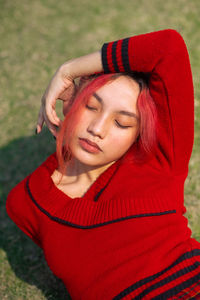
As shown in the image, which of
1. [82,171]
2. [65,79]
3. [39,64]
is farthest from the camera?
[39,64]

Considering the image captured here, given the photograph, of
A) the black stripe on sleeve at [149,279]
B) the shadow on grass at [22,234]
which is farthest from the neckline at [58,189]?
the shadow on grass at [22,234]

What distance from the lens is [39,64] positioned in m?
6.44

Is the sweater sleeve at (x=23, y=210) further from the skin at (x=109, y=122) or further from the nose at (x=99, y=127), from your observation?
the nose at (x=99, y=127)

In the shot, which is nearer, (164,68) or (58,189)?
(164,68)

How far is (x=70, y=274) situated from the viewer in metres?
2.29

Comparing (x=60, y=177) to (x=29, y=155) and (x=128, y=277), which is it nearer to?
(x=128, y=277)

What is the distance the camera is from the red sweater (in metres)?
2.05

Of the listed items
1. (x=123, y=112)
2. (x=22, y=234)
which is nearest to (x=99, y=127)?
(x=123, y=112)

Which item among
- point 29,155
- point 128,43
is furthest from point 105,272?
point 29,155

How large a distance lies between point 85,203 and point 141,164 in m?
0.54

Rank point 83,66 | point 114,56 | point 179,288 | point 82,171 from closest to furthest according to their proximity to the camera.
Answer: point 179,288
point 114,56
point 83,66
point 82,171

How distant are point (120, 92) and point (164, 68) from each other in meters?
0.32

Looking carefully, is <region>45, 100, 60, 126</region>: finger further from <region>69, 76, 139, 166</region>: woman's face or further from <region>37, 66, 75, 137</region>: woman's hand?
<region>69, 76, 139, 166</region>: woman's face

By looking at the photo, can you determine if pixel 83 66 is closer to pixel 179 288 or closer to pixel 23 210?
pixel 23 210
